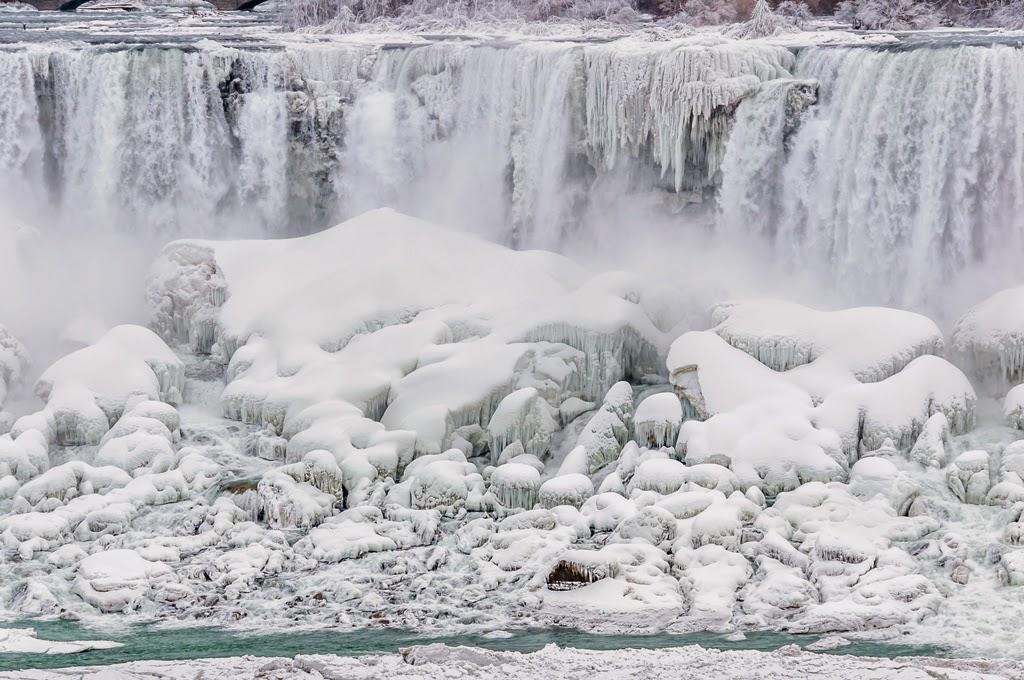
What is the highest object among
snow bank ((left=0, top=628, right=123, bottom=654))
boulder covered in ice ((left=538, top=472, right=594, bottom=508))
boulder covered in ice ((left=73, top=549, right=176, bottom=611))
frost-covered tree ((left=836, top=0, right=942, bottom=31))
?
frost-covered tree ((left=836, top=0, right=942, bottom=31))

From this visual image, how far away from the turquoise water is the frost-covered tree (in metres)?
16.5

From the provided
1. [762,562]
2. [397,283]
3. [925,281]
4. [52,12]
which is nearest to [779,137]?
[925,281]

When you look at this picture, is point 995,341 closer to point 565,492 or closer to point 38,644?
point 565,492

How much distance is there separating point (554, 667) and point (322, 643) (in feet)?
6.33

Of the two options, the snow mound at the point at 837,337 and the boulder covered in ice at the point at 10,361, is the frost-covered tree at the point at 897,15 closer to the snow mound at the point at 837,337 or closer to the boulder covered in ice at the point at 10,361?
the snow mound at the point at 837,337

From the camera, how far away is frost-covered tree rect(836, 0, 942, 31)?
25219mm

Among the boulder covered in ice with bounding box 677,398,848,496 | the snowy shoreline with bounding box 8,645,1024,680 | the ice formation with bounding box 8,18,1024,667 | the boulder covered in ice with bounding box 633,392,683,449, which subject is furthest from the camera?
the boulder covered in ice with bounding box 633,392,683,449

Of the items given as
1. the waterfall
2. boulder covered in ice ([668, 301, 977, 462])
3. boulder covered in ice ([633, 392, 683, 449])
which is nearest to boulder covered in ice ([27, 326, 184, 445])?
boulder covered in ice ([633, 392, 683, 449])

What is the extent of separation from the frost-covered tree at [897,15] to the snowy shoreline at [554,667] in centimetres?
1691

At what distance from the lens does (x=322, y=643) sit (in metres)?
11.2

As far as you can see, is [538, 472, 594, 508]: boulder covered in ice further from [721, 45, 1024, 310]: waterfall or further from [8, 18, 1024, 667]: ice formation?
[721, 45, 1024, 310]: waterfall

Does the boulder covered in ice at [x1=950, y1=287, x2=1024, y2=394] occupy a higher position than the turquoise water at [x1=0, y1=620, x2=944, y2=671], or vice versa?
the boulder covered in ice at [x1=950, y1=287, x2=1024, y2=394]

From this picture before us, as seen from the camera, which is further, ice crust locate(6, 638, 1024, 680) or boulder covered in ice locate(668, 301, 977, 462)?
boulder covered in ice locate(668, 301, 977, 462)

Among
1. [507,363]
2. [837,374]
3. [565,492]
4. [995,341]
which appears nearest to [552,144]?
[507,363]
